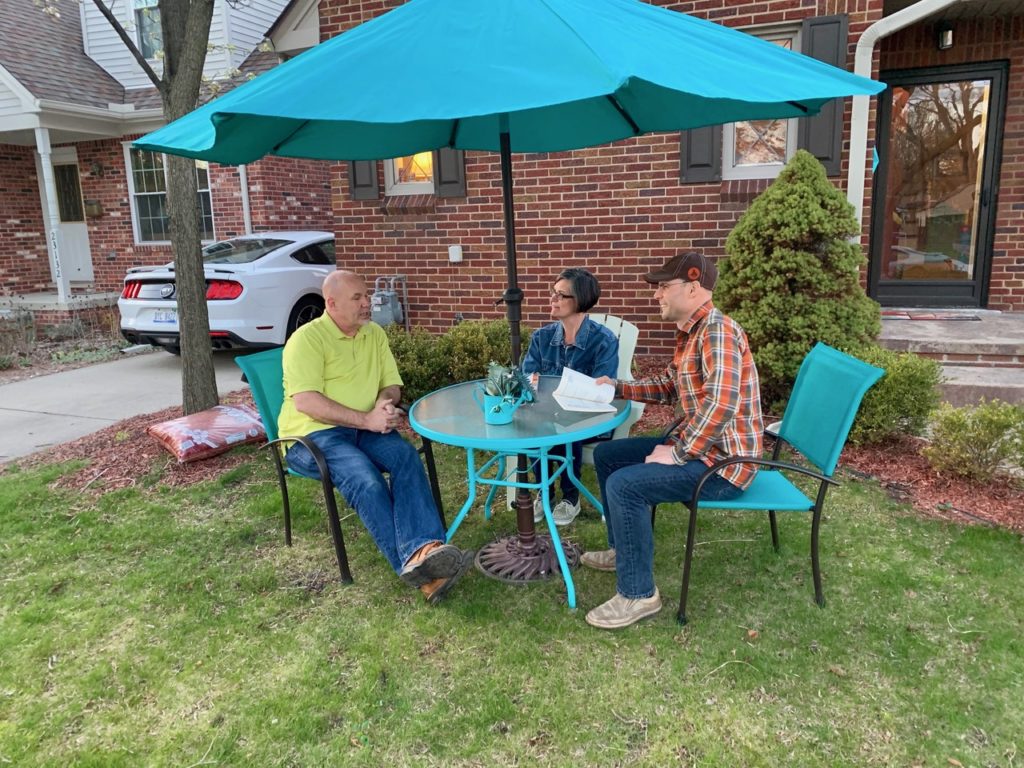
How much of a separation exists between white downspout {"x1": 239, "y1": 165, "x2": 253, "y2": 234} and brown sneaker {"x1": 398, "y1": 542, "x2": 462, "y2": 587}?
30.6 ft

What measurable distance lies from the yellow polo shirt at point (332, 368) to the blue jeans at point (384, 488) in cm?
14

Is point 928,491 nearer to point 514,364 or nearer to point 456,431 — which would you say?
point 514,364

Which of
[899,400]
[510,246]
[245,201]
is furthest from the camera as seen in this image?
[245,201]

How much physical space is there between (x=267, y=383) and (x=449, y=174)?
383 centimetres

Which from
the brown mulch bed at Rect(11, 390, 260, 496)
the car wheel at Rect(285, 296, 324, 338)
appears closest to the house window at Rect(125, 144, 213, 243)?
the car wheel at Rect(285, 296, 324, 338)

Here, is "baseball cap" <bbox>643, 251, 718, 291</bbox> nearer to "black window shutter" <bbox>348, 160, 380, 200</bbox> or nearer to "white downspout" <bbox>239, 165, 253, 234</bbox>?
"black window shutter" <bbox>348, 160, 380, 200</bbox>

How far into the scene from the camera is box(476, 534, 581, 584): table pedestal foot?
3.13 metres

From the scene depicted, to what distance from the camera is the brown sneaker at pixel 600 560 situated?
10.3ft

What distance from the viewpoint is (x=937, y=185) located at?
22.3 feet

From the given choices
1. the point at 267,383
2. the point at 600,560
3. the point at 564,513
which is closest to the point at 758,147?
the point at 564,513

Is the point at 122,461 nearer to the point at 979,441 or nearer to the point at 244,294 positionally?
the point at 244,294

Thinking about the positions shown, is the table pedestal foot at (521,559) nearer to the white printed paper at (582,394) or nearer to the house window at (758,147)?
the white printed paper at (582,394)

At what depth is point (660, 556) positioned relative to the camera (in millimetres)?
3301

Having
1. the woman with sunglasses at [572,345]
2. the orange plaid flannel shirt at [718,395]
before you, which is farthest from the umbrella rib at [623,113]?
the orange plaid flannel shirt at [718,395]
